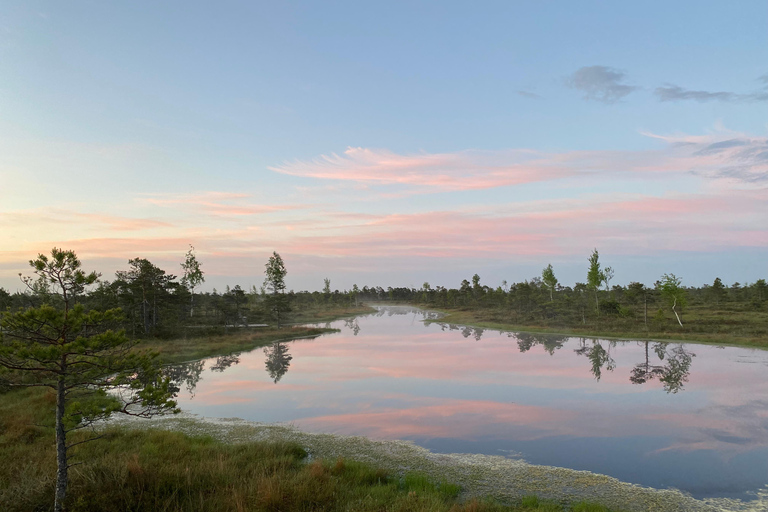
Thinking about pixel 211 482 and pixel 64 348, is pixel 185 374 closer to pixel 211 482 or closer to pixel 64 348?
pixel 211 482

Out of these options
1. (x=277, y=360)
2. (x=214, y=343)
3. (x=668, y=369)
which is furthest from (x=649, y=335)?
(x=214, y=343)

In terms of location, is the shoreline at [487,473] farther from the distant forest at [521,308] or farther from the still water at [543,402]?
the distant forest at [521,308]

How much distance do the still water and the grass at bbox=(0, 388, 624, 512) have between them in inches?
196

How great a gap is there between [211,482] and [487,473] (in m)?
8.11

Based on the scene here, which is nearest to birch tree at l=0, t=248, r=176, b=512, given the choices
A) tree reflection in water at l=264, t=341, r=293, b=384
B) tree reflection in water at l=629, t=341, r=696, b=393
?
tree reflection in water at l=264, t=341, r=293, b=384

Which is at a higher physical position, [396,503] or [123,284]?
[123,284]

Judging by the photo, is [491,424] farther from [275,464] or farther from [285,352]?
[285,352]

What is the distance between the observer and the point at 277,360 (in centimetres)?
3866

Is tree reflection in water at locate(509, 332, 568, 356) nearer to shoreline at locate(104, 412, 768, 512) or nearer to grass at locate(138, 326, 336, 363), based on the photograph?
grass at locate(138, 326, 336, 363)

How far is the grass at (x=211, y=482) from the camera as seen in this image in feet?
28.6

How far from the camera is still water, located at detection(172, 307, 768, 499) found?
581 inches

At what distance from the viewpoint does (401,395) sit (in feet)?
80.6

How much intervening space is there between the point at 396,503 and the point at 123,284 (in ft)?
175

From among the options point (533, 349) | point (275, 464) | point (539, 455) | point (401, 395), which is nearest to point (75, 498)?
point (275, 464)
